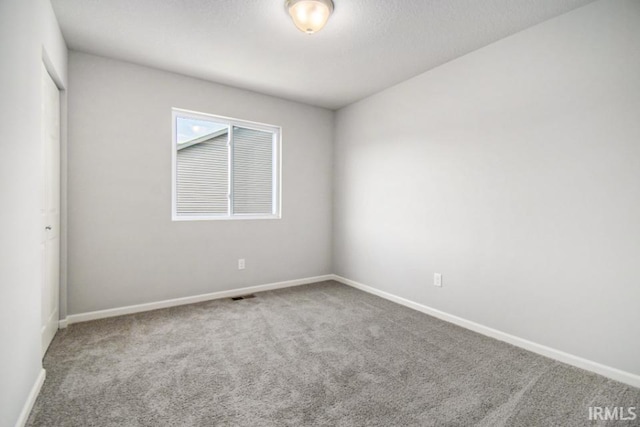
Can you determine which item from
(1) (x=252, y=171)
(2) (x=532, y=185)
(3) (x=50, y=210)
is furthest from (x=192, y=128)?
(2) (x=532, y=185)

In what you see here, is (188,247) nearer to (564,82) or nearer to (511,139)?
(511,139)

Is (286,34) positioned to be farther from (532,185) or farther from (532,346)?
(532,346)

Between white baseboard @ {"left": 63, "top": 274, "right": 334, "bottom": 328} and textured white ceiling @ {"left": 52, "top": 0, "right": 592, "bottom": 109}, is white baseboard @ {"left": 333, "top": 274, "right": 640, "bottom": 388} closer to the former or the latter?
white baseboard @ {"left": 63, "top": 274, "right": 334, "bottom": 328}

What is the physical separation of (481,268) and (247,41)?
2917 millimetres

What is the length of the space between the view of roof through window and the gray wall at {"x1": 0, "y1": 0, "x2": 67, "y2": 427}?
4.97 feet

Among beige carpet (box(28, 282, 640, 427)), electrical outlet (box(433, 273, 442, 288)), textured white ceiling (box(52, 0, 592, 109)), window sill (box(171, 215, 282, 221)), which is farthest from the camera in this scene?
window sill (box(171, 215, 282, 221))

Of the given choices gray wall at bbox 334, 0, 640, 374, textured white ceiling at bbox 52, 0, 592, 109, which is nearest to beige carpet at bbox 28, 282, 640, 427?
gray wall at bbox 334, 0, 640, 374

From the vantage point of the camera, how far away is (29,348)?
1683 millimetres

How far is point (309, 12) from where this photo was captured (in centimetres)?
212

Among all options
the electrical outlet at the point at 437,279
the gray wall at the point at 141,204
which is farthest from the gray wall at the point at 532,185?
the gray wall at the point at 141,204

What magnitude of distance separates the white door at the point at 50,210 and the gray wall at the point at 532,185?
326 cm

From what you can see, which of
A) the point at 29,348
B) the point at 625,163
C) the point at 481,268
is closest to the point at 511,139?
the point at 625,163

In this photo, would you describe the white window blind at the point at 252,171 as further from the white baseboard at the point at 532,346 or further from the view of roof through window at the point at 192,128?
the white baseboard at the point at 532,346

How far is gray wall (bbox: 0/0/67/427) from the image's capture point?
1.35m
